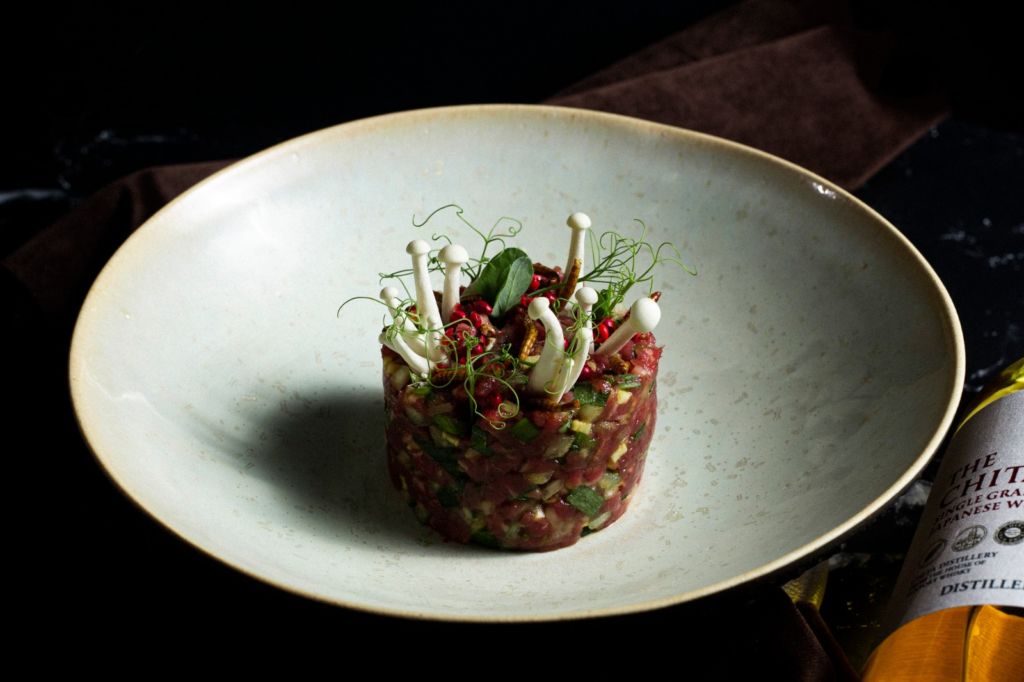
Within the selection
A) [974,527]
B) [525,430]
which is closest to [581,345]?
[525,430]

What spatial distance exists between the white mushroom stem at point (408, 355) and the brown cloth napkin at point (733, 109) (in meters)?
0.99

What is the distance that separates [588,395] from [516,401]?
11cm

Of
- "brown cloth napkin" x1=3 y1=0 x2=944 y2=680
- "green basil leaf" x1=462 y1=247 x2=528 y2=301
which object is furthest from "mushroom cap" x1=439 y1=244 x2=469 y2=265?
"brown cloth napkin" x1=3 y1=0 x2=944 y2=680

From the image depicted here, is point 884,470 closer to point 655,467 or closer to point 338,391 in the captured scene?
point 655,467

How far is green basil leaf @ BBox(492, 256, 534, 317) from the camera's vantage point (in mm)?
1868

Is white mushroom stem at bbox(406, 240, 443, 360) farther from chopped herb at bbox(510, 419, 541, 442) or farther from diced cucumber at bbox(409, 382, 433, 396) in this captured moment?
chopped herb at bbox(510, 419, 541, 442)

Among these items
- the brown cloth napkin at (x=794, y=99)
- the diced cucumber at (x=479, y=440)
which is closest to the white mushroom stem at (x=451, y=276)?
the diced cucumber at (x=479, y=440)

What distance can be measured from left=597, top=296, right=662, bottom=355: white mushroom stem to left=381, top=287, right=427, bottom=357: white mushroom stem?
0.91 feet

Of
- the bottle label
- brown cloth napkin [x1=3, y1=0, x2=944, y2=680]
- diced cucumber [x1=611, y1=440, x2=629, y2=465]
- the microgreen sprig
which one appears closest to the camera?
the bottle label

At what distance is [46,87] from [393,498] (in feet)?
6.09

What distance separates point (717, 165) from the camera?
2291 millimetres

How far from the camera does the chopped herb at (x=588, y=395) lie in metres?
1.75

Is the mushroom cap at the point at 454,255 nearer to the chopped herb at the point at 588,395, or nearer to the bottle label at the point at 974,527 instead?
the chopped herb at the point at 588,395

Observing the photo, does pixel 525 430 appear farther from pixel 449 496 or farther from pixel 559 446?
pixel 449 496
